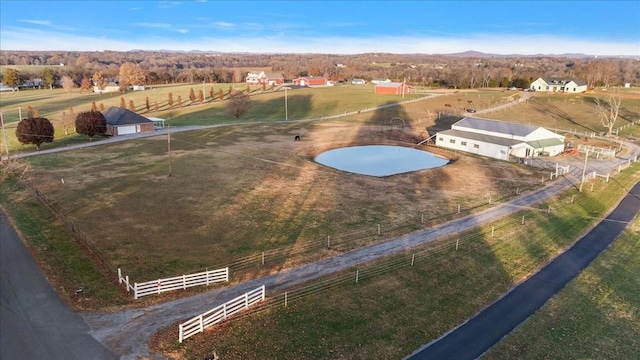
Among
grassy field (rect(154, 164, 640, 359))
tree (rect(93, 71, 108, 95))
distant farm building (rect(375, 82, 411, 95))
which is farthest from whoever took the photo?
tree (rect(93, 71, 108, 95))

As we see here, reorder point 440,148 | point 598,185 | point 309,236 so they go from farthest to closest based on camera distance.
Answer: point 440,148 < point 598,185 < point 309,236

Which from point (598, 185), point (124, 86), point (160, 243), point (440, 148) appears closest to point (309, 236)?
point (160, 243)

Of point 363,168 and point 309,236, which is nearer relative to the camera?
point 309,236

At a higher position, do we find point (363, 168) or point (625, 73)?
point (625, 73)

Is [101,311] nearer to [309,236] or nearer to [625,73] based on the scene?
[309,236]

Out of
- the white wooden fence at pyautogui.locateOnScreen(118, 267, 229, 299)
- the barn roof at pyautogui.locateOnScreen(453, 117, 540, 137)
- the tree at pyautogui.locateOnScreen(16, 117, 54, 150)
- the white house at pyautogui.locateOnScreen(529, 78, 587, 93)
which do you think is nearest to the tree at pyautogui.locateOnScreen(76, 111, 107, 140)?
the tree at pyautogui.locateOnScreen(16, 117, 54, 150)

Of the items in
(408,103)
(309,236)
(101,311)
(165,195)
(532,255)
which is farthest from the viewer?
(408,103)

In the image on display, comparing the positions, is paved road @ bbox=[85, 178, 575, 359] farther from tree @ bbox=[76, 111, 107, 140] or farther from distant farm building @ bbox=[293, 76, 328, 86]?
distant farm building @ bbox=[293, 76, 328, 86]
